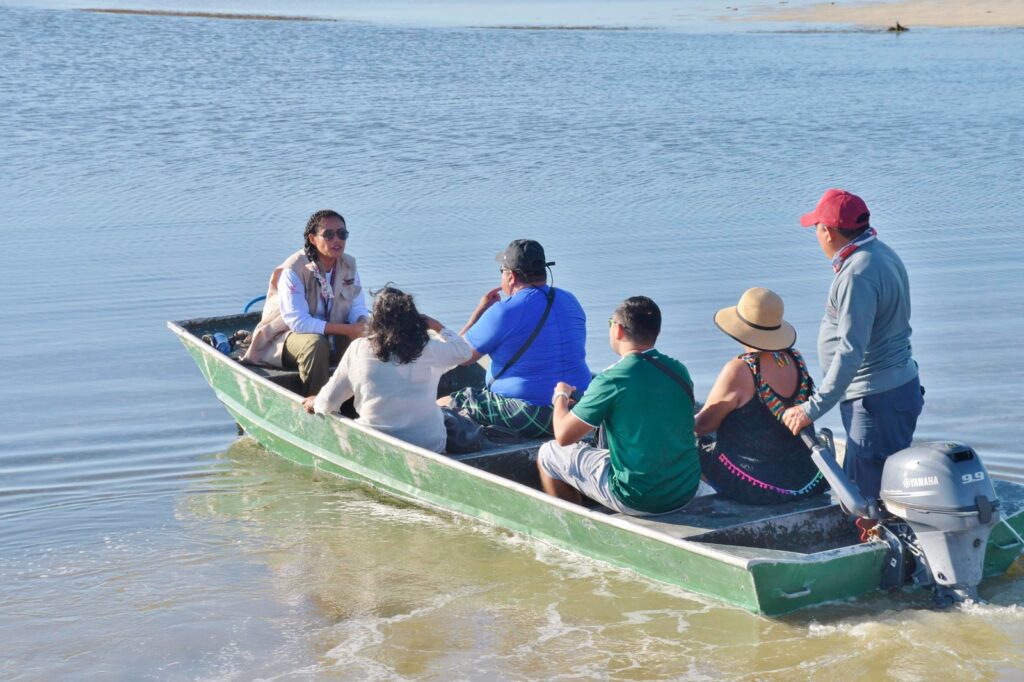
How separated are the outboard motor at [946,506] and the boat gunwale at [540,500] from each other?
251 mm

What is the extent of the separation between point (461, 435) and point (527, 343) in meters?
0.66

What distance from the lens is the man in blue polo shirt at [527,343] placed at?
24.2 feet

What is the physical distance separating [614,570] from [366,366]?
5.76ft

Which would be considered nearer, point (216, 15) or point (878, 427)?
point (878, 427)

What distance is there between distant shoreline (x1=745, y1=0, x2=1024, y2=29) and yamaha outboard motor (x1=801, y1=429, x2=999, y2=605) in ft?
127

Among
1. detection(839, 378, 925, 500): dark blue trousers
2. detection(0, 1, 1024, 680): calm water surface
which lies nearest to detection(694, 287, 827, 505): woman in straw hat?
detection(839, 378, 925, 500): dark blue trousers

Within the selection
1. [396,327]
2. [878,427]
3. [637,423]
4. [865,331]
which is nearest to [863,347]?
[865,331]

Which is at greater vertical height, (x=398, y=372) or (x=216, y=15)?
(x=216, y=15)

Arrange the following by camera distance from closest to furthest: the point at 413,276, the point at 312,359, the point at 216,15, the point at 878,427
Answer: the point at 878,427 → the point at 312,359 → the point at 413,276 → the point at 216,15

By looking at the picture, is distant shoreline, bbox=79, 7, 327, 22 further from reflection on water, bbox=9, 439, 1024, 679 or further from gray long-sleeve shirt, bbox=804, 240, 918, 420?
gray long-sleeve shirt, bbox=804, 240, 918, 420

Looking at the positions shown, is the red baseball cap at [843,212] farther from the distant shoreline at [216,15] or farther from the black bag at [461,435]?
the distant shoreline at [216,15]

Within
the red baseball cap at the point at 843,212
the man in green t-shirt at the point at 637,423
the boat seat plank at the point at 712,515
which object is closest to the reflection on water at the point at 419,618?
the boat seat plank at the point at 712,515

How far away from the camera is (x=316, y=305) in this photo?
872cm

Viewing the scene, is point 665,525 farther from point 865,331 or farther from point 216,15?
point 216,15
